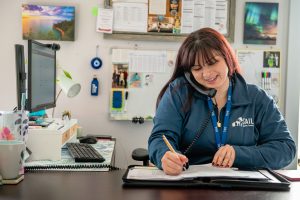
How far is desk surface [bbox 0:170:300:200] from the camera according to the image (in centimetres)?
95

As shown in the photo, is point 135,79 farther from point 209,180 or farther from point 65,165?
point 209,180

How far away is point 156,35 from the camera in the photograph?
275 cm

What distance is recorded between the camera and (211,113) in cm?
144

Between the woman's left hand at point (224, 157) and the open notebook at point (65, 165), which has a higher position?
the woman's left hand at point (224, 157)

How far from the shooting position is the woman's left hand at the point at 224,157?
1236 millimetres

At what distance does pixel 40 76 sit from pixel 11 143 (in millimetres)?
713

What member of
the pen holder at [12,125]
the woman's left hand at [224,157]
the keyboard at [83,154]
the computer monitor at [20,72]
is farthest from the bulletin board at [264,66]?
the pen holder at [12,125]

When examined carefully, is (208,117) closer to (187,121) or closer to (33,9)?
(187,121)

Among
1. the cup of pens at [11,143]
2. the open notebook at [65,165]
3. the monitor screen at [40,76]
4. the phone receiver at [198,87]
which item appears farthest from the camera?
the monitor screen at [40,76]

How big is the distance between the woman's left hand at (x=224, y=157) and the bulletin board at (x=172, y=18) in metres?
1.64

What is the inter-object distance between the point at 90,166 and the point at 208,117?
495 millimetres

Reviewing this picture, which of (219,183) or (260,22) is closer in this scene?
(219,183)

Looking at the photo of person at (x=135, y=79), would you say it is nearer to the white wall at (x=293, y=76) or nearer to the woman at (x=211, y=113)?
the white wall at (x=293, y=76)

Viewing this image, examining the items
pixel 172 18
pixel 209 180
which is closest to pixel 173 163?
pixel 209 180
